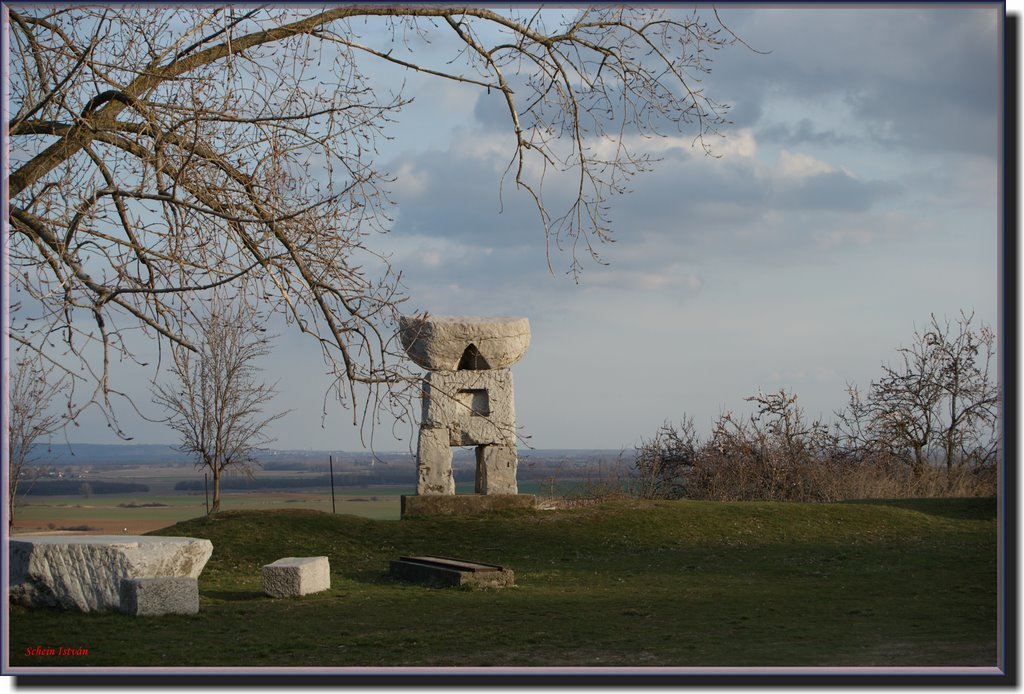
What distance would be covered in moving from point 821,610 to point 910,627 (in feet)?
3.39

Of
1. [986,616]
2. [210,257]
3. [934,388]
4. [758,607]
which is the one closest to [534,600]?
[758,607]

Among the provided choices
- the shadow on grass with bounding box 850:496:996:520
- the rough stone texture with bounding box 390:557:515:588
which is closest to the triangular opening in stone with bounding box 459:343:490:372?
the rough stone texture with bounding box 390:557:515:588

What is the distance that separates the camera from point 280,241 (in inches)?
304

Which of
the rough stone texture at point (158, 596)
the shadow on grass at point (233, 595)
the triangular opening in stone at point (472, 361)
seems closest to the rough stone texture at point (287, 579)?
the shadow on grass at point (233, 595)

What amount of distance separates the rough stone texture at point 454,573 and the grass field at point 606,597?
21 cm

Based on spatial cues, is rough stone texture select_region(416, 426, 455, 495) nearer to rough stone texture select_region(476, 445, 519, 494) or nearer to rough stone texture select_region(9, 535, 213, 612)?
rough stone texture select_region(476, 445, 519, 494)

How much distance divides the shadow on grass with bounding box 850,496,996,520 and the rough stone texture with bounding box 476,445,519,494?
5357 mm

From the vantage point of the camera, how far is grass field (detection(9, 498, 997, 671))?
24.8ft

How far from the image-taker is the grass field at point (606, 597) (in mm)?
7566

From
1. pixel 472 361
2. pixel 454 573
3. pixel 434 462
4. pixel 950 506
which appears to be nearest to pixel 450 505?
pixel 434 462

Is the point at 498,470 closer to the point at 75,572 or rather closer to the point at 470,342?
the point at 470,342

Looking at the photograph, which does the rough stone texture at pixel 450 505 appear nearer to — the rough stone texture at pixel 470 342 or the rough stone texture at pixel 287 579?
the rough stone texture at pixel 470 342

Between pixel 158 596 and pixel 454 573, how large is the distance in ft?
9.66

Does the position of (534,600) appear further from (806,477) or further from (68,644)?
(806,477)
